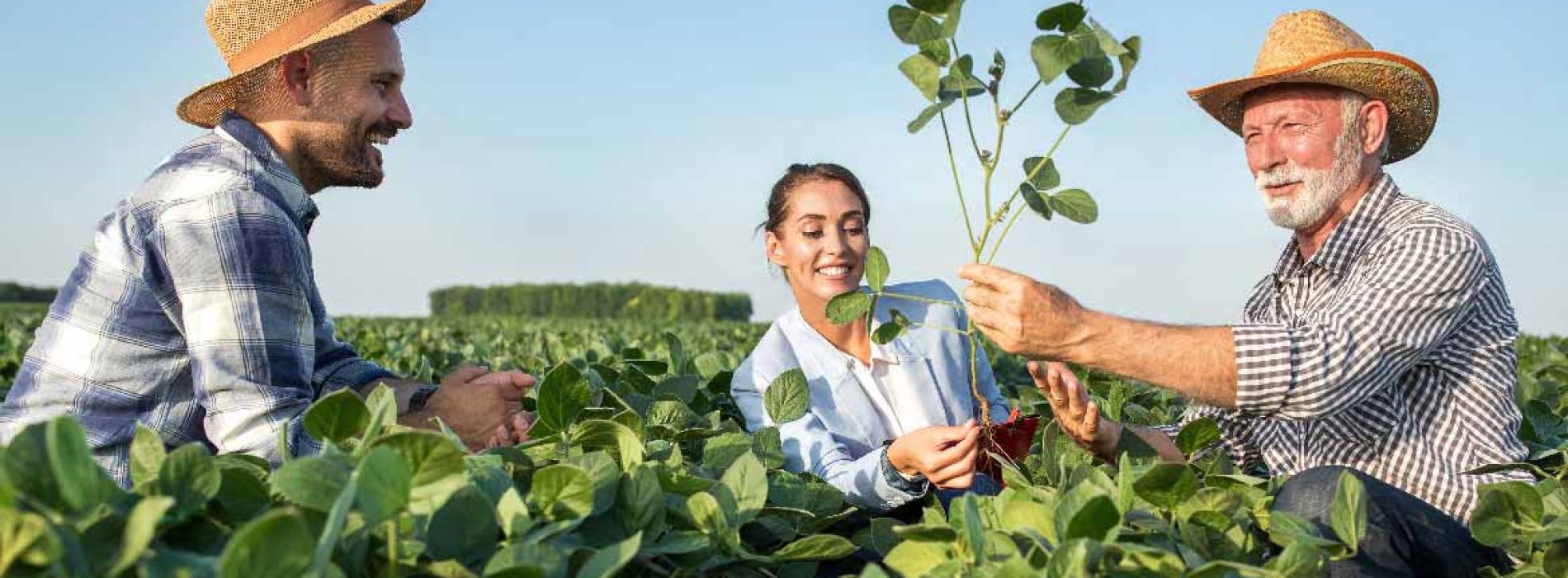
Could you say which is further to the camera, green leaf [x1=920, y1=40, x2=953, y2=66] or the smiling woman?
the smiling woman

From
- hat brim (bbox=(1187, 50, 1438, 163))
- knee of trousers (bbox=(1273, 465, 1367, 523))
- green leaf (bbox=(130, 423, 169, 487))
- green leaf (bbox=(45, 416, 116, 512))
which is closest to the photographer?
green leaf (bbox=(45, 416, 116, 512))

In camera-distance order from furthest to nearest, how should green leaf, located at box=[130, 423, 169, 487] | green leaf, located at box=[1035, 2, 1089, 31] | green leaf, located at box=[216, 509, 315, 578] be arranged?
1. green leaf, located at box=[1035, 2, 1089, 31]
2. green leaf, located at box=[130, 423, 169, 487]
3. green leaf, located at box=[216, 509, 315, 578]

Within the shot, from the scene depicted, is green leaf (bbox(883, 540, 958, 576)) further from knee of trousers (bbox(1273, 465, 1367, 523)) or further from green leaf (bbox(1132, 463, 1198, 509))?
knee of trousers (bbox(1273, 465, 1367, 523))

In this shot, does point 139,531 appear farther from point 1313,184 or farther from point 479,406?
point 1313,184

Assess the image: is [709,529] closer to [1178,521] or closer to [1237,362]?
[1178,521]

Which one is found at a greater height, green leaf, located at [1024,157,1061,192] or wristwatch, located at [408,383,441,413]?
green leaf, located at [1024,157,1061,192]

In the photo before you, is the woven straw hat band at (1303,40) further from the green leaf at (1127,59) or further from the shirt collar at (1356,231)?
the green leaf at (1127,59)

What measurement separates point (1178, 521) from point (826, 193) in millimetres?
1797

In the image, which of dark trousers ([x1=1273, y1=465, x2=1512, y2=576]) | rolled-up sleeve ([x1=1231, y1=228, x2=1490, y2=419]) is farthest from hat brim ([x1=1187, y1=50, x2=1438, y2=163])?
dark trousers ([x1=1273, y1=465, x2=1512, y2=576])

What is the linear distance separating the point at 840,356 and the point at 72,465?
2.27m

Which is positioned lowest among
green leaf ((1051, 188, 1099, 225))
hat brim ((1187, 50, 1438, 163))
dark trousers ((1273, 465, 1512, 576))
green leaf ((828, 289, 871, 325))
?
dark trousers ((1273, 465, 1512, 576))

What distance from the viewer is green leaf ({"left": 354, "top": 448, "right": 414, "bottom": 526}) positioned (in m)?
1.47

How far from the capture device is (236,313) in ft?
8.36

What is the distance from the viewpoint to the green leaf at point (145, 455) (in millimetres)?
1714
